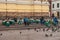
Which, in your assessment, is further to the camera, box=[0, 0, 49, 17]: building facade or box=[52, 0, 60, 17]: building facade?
box=[52, 0, 60, 17]: building facade

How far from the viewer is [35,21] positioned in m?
33.8

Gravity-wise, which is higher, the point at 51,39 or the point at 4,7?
the point at 4,7

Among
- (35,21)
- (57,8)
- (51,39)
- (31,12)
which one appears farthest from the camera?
(57,8)

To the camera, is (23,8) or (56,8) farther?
(56,8)

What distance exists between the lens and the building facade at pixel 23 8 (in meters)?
39.0

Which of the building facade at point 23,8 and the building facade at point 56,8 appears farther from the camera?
the building facade at point 56,8

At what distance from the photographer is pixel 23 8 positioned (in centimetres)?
4078

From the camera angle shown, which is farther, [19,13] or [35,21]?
[19,13]

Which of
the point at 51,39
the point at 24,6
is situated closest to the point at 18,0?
the point at 24,6

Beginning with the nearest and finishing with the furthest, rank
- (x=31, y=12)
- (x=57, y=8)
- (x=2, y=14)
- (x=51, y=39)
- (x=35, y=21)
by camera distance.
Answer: (x=51, y=39), (x=35, y=21), (x=2, y=14), (x=31, y=12), (x=57, y=8)

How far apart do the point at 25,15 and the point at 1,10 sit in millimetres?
4332

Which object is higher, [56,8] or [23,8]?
[56,8]

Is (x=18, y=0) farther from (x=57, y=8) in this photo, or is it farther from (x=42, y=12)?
(x=57, y=8)

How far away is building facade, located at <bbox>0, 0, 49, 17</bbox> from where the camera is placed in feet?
128
